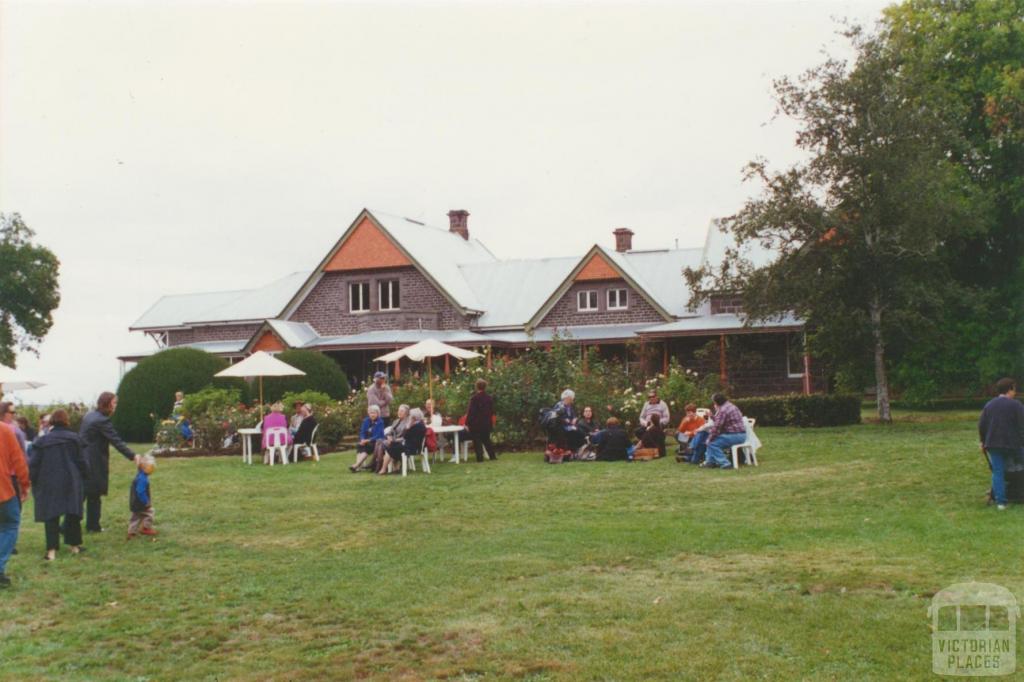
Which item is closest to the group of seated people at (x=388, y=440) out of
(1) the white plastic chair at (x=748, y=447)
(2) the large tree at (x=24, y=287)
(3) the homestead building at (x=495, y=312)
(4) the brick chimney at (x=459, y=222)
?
(1) the white plastic chair at (x=748, y=447)

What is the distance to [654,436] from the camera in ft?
64.5

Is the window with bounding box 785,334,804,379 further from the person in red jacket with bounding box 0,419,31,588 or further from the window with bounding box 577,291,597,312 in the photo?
the person in red jacket with bounding box 0,419,31,588

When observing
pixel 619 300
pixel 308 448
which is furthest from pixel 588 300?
pixel 308 448

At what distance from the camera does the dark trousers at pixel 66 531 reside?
11.0 meters

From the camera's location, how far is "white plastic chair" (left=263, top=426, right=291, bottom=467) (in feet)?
69.3

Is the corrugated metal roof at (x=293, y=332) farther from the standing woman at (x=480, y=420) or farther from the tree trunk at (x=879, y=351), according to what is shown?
the tree trunk at (x=879, y=351)

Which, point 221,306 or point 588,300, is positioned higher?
point 221,306

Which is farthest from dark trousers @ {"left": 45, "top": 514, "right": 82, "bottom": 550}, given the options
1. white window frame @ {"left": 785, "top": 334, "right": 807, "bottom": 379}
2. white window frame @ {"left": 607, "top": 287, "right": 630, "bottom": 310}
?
white window frame @ {"left": 607, "top": 287, "right": 630, "bottom": 310}

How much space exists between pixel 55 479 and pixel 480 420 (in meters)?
9.79

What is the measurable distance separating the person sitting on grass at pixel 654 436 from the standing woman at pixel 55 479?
11081 millimetres

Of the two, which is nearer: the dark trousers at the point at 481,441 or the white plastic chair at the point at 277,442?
the dark trousers at the point at 481,441

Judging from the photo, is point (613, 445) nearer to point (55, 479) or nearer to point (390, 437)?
point (390, 437)

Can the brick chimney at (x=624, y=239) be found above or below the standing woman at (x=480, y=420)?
above

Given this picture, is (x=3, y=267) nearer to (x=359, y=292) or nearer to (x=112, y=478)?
(x=359, y=292)
